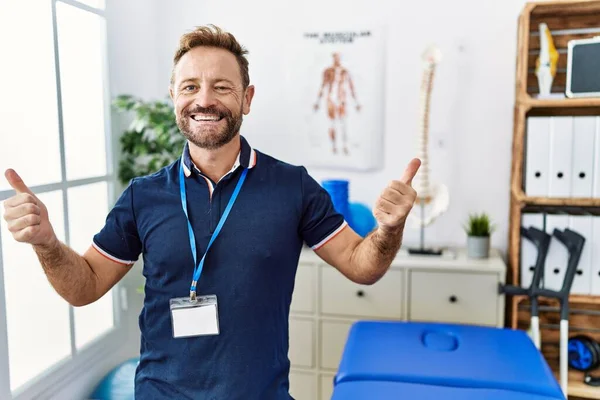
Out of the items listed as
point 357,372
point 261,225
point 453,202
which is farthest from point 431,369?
point 453,202

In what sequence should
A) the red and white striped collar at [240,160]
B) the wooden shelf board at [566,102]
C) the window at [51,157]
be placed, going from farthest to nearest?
the wooden shelf board at [566,102]
the window at [51,157]
the red and white striped collar at [240,160]

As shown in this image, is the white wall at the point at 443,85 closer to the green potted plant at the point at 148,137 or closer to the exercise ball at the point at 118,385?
the green potted plant at the point at 148,137

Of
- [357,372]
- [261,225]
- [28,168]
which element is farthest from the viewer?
[28,168]

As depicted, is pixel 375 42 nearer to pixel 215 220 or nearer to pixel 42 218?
pixel 215 220

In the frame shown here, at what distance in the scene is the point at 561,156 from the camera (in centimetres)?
239

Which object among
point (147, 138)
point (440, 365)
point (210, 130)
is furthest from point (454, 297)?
point (147, 138)

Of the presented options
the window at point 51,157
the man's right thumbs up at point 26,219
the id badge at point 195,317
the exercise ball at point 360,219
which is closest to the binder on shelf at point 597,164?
the exercise ball at point 360,219

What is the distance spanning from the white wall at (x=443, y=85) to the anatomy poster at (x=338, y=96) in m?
0.05

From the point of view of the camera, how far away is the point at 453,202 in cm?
282

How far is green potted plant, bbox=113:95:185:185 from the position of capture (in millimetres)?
2621

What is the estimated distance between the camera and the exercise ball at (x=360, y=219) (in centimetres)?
267

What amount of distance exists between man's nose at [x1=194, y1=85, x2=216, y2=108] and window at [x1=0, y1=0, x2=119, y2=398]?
1.09m

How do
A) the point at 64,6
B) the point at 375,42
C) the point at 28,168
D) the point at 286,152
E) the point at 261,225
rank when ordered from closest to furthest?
the point at 261,225 → the point at 28,168 → the point at 64,6 → the point at 375,42 → the point at 286,152

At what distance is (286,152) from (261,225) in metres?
1.67
